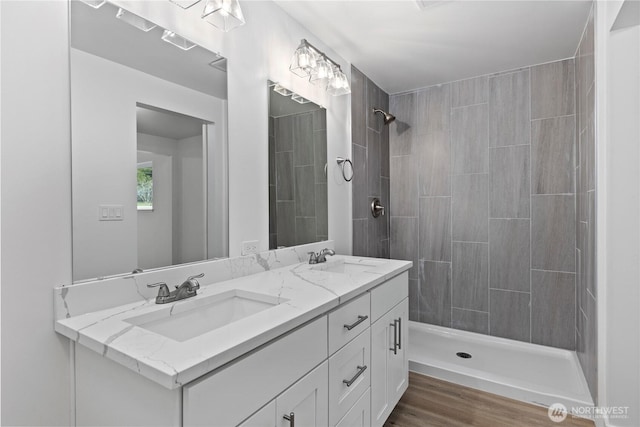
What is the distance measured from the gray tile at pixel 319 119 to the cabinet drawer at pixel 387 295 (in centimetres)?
108

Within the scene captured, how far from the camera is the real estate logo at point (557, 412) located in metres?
1.87

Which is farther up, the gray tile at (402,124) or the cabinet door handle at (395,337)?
the gray tile at (402,124)

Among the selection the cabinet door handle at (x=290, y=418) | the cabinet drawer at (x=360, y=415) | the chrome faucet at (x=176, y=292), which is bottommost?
the cabinet drawer at (x=360, y=415)

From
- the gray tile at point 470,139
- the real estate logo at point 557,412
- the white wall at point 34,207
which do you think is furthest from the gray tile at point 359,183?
the white wall at point 34,207

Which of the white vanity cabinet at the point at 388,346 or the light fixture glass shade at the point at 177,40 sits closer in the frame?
the light fixture glass shade at the point at 177,40

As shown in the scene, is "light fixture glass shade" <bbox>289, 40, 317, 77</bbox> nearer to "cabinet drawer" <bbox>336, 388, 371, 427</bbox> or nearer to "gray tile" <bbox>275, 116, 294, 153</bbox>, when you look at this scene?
"gray tile" <bbox>275, 116, 294, 153</bbox>

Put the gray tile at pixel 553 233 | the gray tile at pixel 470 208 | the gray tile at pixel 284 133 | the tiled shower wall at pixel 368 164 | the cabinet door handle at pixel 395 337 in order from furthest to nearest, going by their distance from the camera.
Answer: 1. the gray tile at pixel 470 208
2. the tiled shower wall at pixel 368 164
3. the gray tile at pixel 553 233
4. the gray tile at pixel 284 133
5. the cabinet door handle at pixel 395 337

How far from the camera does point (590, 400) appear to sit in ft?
6.22

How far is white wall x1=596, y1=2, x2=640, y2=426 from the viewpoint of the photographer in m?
1.53

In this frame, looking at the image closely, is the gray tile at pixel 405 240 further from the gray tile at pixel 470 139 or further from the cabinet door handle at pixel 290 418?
the cabinet door handle at pixel 290 418

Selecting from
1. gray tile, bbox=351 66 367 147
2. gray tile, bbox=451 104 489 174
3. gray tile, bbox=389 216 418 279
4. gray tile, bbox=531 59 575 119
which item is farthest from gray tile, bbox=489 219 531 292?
gray tile, bbox=351 66 367 147

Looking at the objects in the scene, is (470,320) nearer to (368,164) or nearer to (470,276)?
(470,276)

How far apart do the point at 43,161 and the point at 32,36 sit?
0.35 meters

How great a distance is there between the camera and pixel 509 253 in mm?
2717
